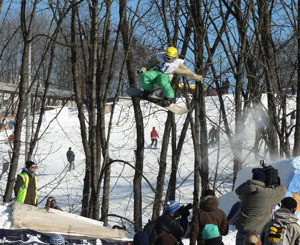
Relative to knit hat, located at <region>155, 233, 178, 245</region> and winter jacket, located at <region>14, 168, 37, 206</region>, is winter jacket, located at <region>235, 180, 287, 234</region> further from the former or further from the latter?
winter jacket, located at <region>14, 168, 37, 206</region>

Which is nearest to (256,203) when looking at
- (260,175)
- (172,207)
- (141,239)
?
(260,175)

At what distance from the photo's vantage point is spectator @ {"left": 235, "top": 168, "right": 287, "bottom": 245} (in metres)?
5.68

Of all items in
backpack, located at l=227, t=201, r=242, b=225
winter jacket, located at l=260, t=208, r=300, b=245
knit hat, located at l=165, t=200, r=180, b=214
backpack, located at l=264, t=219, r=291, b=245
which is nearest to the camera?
backpack, located at l=264, t=219, r=291, b=245

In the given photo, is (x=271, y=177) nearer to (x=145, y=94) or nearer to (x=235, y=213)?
(x=235, y=213)

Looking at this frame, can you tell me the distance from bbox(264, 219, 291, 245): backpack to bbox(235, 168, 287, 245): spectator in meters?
0.70

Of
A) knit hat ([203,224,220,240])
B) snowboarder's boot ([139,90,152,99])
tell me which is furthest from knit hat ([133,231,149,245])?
snowboarder's boot ([139,90,152,99])

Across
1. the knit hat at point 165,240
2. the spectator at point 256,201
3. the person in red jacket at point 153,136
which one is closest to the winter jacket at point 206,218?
the spectator at point 256,201

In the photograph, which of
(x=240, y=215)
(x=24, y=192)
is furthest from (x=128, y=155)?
(x=240, y=215)

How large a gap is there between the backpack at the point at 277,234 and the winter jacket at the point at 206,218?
764 mm

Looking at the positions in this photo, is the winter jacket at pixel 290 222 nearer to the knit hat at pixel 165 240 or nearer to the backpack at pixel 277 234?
the backpack at pixel 277 234

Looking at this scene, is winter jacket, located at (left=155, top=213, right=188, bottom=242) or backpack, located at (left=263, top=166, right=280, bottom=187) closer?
winter jacket, located at (left=155, top=213, right=188, bottom=242)

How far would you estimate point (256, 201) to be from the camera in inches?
225

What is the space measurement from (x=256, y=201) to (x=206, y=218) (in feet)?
2.10

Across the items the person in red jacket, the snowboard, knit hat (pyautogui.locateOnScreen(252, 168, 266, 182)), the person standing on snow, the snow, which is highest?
the person standing on snow
